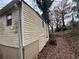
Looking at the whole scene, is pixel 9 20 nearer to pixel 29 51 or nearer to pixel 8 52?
pixel 8 52

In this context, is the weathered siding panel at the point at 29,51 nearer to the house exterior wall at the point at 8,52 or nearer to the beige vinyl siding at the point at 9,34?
the house exterior wall at the point at 8,52

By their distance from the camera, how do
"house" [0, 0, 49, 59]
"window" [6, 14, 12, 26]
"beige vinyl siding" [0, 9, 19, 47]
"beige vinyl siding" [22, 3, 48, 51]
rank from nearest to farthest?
"house" [0, 0, 49, 59] → "beige vinyl siding" [0, 9, 19, 47] → "beige vinyl siding" [22, 3, 48, 51] → "window" [6, 14, 12, 26]

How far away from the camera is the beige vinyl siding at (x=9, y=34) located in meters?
5.93

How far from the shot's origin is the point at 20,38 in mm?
5629

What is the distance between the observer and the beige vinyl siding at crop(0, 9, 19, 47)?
593cm

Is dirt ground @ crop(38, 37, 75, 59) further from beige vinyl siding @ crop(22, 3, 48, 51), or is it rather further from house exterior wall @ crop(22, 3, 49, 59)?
beige vinyl siding @ crop(22, 3, 48, 51)

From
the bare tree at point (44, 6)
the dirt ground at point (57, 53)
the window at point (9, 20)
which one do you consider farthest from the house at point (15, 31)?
the bare tree at point (44, 6)

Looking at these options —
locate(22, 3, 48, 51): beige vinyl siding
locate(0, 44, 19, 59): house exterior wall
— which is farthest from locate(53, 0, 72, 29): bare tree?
locate(0, 44, 19, 59): house exterior wall

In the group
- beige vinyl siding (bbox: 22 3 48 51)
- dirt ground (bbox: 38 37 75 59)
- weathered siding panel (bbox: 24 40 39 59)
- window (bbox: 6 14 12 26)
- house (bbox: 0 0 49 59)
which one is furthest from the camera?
dirt ground (bbox: 38 37 75 59)

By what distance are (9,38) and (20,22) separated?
1416 mm

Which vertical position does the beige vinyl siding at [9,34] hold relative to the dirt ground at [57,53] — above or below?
above

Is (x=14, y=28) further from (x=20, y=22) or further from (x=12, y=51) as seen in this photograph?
(x=12, y=51)

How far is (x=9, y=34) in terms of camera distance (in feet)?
20.9

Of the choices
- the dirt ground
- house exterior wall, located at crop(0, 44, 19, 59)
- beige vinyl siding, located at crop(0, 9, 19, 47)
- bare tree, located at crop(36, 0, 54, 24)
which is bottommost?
the dirt ground
